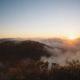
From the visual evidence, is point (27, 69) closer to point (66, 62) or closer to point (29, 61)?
point (29, 61)

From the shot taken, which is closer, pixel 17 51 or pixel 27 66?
pixel 27 66

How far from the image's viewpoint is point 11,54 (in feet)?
20.7

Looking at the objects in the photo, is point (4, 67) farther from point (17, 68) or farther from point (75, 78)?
point (75, 78)

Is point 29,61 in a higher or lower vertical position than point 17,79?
higher

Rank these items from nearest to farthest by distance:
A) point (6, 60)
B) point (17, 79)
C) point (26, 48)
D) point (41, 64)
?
point (17, 79) → point (6, 60) → point (41, 64) → point (26, 48)

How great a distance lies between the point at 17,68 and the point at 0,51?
757mm

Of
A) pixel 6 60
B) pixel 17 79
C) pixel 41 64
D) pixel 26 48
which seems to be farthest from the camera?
pixel 26 48

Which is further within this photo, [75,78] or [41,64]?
[41,64]

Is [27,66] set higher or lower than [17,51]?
lower

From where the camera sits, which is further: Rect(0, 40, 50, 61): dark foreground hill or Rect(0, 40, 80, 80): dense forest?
Rect(0, 40, 50, 61): dark foreground hill

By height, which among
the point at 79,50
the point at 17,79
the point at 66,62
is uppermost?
the point at 79,50

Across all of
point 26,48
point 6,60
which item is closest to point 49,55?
point 26,48

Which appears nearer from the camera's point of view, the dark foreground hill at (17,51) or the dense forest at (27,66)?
the dense forest at (27,66)

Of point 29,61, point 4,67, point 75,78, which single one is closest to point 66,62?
point 75,78
